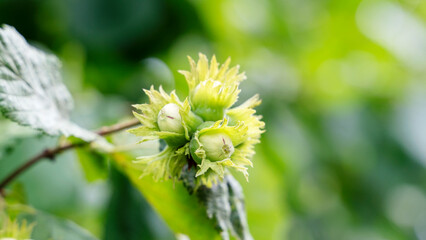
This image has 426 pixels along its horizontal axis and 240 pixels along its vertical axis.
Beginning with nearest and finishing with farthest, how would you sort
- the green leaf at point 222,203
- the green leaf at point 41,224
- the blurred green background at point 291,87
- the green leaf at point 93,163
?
the green leaf at point 222,203 < the green leaf at point 41,224 < the green leaf at point 93,163 < the blurred green background at point 291,87

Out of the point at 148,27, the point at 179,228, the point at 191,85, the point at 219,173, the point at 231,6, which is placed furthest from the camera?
the point at 231,6

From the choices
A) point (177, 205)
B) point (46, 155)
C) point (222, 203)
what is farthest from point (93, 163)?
point (222, 203)

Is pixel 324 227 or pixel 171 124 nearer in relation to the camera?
pixel 171 124

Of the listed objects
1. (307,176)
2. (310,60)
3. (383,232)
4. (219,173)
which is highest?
(310,60)

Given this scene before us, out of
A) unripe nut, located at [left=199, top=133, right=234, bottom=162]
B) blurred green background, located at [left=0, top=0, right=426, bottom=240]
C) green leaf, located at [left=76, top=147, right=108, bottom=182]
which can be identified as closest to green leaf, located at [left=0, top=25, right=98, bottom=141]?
green leaf, located at [left=76, top=147, right=108, bottom=182]

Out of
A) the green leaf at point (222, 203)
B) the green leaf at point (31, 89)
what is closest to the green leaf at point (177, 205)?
the green leaf at point (222, 203)

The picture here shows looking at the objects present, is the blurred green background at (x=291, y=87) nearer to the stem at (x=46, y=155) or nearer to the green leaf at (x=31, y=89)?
the stem at (x=46, y=155)

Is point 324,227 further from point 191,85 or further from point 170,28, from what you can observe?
point 191,85

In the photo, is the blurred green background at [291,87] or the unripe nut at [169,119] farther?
the blurred green background at [291,87]

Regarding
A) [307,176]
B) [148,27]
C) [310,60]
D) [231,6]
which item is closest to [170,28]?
[148,27]
